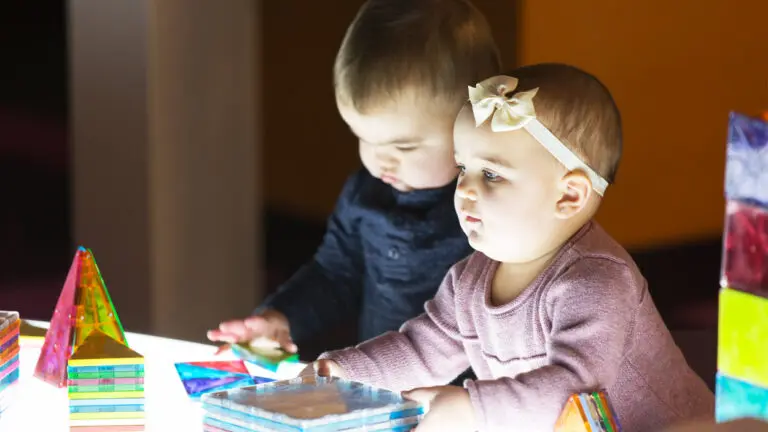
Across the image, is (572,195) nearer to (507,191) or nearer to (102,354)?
(507,191)

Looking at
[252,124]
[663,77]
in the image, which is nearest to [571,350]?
[663,77]

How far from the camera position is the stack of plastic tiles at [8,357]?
1.12 metres

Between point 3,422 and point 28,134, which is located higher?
point 3,422

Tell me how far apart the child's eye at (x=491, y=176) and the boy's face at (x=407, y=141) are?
0.82 ft

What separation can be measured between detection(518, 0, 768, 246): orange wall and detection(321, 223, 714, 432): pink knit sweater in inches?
38.0

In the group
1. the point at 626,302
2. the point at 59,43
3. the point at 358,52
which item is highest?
the point at 358,52

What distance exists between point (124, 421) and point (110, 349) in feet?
0.21

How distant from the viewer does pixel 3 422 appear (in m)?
1.09

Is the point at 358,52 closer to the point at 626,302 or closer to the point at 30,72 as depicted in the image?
the point at 626,302

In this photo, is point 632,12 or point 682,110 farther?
point 682,110

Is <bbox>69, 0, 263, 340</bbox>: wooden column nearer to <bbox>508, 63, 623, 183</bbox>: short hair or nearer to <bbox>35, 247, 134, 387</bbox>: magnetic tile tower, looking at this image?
<bbox>35, 247, 134, 387</bbox>: magnetic tile tower

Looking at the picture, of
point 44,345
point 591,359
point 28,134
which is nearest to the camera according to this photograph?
point 591,359

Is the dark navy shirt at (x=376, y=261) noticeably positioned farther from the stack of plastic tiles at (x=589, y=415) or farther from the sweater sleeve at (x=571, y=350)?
the stack of plastic tiles at (x=589, y=415)

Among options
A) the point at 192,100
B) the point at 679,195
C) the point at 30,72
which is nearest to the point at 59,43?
the point at 30,72
